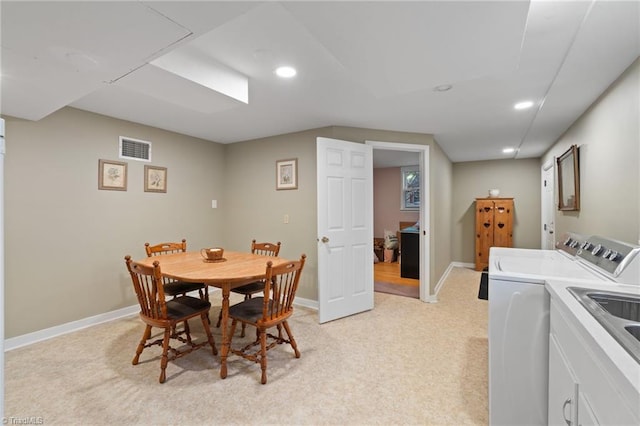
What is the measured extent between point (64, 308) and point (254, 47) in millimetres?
3022

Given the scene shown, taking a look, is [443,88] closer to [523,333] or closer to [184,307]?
[523,333]

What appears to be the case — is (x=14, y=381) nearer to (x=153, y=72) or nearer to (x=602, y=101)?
(x=153, y=72)

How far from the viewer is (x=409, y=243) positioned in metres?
5.02

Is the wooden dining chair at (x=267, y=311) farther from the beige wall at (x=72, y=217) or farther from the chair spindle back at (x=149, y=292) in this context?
the beige wall at (x=72, y=217)

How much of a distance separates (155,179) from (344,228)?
237cm

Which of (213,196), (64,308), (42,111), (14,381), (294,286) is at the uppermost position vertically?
(42,111)

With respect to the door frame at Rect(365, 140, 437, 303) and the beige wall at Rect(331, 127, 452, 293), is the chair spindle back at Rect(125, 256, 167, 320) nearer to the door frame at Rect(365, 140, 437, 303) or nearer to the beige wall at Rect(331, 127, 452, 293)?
the beige wall at Rect(331, 127, 452, 293)

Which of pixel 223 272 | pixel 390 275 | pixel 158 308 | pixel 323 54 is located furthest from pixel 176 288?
pixel 390 275

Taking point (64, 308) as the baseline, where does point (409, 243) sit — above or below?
above

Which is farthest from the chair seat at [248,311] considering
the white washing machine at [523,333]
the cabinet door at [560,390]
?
the cabinet door at [560,390]

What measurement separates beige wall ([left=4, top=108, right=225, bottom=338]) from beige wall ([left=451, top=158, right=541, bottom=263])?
5.30 m

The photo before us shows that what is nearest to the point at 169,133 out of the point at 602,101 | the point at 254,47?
the point at 254,47

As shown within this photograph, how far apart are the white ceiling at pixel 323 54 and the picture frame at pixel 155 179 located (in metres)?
0.79

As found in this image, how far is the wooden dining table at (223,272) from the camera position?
210cm
